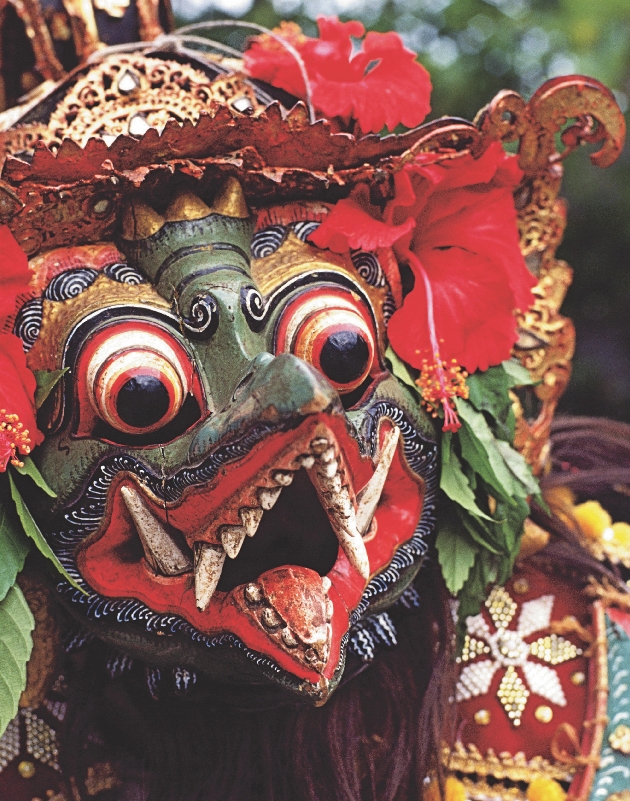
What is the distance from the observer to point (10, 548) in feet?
5.88

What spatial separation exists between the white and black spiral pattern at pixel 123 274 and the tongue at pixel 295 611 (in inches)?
22.4

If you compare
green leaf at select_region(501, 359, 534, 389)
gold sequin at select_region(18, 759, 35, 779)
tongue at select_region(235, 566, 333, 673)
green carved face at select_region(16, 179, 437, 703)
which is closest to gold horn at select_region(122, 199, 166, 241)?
green carved face at select_region(16, 179, 437, 703)

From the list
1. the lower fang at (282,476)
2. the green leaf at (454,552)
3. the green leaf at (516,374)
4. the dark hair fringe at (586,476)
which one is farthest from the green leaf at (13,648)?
the dark hair fringe at (586,476)

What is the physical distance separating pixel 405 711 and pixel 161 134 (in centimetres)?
120

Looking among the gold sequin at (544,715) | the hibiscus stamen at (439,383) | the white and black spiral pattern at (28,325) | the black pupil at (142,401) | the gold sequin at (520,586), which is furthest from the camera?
the gold sequin at (520,586)

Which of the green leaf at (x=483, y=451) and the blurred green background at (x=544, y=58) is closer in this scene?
the green leaf at (x=483, y=451)

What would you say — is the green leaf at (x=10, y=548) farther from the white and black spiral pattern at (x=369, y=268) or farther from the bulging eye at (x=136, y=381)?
the white and black spiral pattern at (x=369, y=268)

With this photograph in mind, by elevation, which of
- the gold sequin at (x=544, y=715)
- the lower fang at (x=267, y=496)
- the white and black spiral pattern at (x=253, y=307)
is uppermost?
the white and black spiral pattern at (x=253, y=307)

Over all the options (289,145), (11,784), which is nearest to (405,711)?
(11,784)

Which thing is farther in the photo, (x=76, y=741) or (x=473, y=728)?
(x=473, y=728)

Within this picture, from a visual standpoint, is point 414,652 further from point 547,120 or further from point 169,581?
point 547,120

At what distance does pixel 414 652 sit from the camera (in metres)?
2.11

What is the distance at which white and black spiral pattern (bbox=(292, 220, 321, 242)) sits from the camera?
195 cm

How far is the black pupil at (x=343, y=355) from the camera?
179cm
